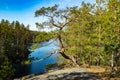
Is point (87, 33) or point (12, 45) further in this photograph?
point (12, 45)

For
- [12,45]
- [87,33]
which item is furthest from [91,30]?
[12,45]

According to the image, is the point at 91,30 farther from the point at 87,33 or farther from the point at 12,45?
the point at 12,45

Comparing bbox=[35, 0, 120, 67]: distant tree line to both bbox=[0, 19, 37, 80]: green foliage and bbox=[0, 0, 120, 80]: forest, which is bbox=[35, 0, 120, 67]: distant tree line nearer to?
bbox=[0, 0, 120, 80]: forest

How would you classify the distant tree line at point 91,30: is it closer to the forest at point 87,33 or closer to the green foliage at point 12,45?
the forest at point 87,33

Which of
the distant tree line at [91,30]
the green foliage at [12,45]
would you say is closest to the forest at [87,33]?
the distant tree line at [91,30]

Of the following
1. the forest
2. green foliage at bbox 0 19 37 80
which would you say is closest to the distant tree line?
the forest

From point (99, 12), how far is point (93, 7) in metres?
1.11

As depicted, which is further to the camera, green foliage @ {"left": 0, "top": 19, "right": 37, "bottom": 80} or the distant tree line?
green foliage @ {"left": 0, "top": 19, "right": 37, "bottom": 80}

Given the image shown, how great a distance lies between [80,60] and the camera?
35.2 metres

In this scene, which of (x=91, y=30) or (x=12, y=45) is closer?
(x=91, y=30)

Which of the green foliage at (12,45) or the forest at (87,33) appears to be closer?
the forest at (87,33)

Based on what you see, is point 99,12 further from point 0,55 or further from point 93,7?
point 0,55

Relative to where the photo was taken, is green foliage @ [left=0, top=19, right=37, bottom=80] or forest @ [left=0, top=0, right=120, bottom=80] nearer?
forest @ [left=0, top=0, right=120, bottom=80]

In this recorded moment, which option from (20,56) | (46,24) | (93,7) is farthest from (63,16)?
(20,56)
